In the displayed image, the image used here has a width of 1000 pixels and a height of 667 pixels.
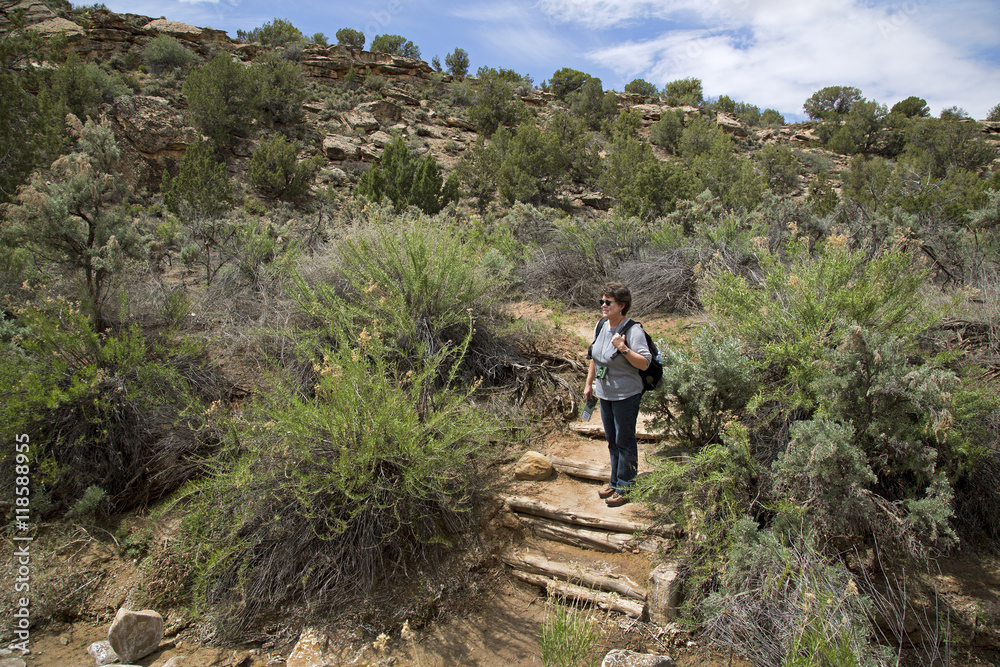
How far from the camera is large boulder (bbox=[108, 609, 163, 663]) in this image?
116 inches

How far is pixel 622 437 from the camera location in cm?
359

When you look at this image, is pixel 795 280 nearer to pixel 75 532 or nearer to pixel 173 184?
pixel 75 532

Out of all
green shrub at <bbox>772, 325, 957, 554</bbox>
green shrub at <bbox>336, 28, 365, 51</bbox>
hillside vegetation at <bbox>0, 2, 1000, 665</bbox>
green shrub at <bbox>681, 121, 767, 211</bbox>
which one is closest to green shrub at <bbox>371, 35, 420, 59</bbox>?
green shrub at <bbox>336, 28, 365, 51</bbox>

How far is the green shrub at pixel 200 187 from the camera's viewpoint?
11.5 metres

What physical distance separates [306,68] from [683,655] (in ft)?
Result: 115

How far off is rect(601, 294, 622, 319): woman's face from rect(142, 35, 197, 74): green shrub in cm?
2899

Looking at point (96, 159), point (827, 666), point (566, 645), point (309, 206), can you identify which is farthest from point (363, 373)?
point (309, 206)

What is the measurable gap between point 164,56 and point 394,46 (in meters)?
16.6

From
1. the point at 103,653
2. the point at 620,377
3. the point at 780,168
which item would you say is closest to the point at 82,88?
the point at 103,653

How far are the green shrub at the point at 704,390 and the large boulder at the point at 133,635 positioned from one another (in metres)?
3.50

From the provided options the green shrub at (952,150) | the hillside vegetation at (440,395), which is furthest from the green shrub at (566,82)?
the hillside vegetation at (440,395)

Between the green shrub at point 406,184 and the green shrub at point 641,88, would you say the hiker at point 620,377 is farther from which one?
the green shrub at point 641,88

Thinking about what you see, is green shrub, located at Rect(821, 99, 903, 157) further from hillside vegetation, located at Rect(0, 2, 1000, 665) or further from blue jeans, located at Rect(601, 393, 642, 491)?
blue jeans, located at Rect(601, 393, 642, 491)

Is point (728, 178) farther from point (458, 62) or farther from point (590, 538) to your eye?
point (458, 62)
